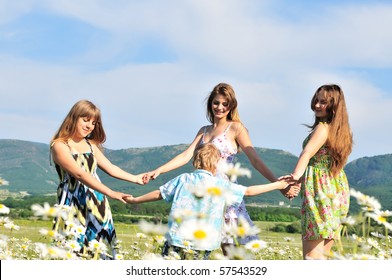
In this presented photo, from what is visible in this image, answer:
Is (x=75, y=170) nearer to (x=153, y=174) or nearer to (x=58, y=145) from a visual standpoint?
(x=58, y=145)

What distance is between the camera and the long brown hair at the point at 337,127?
6789 millimetres

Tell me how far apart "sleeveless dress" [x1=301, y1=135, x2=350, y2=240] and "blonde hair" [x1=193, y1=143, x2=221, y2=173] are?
1.39 m

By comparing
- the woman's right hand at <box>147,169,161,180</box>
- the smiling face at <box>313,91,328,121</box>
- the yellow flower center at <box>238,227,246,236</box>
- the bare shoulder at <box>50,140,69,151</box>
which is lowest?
the yellow flower center at <box>238,227,246,236</box>

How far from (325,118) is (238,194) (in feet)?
5.39

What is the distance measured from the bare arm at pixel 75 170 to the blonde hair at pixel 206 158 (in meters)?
1.00

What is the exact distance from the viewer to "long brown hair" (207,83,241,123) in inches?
276

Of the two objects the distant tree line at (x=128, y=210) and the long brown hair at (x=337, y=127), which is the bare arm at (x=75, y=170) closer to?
the distant tree line at (x=128, y=210)

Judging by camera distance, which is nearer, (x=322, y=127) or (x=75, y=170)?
(x=75, y=170)

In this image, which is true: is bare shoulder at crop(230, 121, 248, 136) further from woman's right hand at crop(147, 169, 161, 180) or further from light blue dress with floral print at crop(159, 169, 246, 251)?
light blue dress with floral print at crop(159, 169, 246, 251)

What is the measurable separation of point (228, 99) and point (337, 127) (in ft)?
3.90

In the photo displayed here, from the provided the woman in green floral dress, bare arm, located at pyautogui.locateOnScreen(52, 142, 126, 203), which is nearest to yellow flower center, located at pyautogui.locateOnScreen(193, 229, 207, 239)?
bare arm, located at pyautogui.locateOnScreen(52, 142, 126, 203)

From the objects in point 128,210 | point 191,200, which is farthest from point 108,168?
point 128,210

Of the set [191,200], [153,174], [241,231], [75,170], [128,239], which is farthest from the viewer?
[128,239]

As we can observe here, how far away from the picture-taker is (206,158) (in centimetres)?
583
